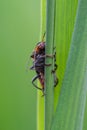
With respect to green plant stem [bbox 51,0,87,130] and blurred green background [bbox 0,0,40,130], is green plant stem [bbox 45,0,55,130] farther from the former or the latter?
blurred green background [bbox 0,0,40,130]

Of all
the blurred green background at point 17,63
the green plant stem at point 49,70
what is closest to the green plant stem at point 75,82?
the green plant stem at point 49,70

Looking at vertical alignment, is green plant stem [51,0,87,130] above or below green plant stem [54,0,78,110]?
below

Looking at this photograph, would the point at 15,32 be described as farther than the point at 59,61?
Yes

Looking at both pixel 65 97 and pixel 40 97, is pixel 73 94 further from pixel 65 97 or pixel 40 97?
pixel 40 97

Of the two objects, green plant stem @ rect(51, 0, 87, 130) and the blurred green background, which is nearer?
green plant stem @ rect(51, 0, 87, 130)

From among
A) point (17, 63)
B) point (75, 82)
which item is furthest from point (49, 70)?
point (17, 63)

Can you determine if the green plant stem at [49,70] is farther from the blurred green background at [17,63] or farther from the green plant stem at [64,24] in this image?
the blurred green background at [17,63]

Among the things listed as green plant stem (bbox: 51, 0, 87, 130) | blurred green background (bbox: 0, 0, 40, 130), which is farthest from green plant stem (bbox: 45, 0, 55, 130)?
blurred green background (bbox: 0, 0, 40, 130)

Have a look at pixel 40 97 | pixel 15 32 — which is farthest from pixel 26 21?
pixel 40 97
